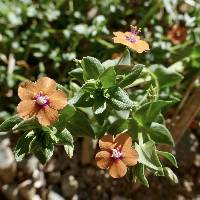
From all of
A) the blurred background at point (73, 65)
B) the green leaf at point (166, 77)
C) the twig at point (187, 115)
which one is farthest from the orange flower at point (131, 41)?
the twig at point (187, 115)

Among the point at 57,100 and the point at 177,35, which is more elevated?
the point at 57,100

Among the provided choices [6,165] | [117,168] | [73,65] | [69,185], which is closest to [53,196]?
[69,185]

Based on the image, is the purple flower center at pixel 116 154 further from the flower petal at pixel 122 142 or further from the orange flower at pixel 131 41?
the orange flower at pixel 131 41

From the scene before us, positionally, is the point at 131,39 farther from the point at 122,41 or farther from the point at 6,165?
the point at 6,165

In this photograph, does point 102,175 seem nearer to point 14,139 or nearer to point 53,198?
point 53,198

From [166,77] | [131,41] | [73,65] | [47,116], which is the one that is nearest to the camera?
[47,116]

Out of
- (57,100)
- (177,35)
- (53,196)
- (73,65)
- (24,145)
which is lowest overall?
(53,196)

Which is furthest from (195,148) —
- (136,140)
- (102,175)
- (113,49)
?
(136,140)

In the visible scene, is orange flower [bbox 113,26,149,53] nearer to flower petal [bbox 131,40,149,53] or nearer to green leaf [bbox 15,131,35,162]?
flower petal [bbox 131,40,149,53]
